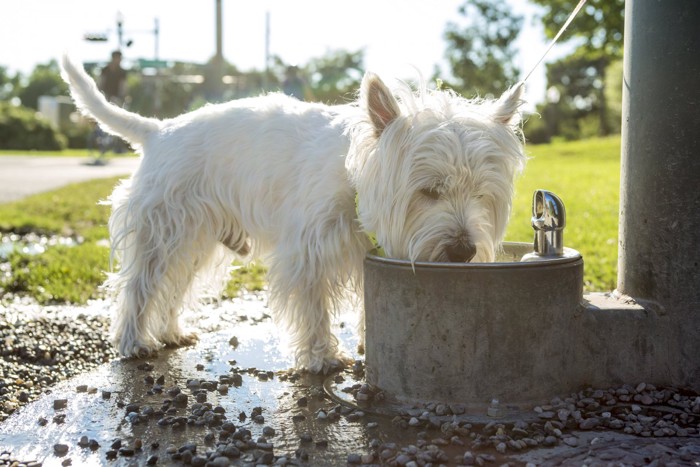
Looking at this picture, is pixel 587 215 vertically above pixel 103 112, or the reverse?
pixel 103 112

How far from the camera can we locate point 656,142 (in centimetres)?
396

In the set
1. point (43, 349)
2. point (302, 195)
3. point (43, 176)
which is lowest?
point (43, 349)

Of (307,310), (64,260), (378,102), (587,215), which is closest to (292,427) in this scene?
(307,310)

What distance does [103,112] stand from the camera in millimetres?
5258

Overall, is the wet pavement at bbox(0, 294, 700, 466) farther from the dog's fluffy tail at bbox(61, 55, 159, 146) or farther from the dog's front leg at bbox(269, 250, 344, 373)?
the dog's fluffy tail at bbox(61, 55, 159, 146)

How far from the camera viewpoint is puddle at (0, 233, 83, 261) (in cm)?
866

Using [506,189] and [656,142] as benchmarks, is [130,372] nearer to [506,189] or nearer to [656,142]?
[506,189]

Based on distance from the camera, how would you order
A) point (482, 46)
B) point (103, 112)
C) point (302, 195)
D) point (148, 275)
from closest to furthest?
point (302, 195)
point (148, 275)
point (103, 112)
point (482, 46)

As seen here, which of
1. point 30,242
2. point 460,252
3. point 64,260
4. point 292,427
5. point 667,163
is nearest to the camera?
point 292,427

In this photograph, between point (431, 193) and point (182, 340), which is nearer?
point (431, 193)

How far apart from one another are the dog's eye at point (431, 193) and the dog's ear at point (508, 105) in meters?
0.54

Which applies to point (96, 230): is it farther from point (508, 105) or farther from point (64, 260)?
point (508, 105)

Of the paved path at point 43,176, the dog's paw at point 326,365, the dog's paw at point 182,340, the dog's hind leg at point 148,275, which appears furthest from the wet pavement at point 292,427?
the paved path at point 43,176

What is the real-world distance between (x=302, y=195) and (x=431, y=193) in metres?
0.94
